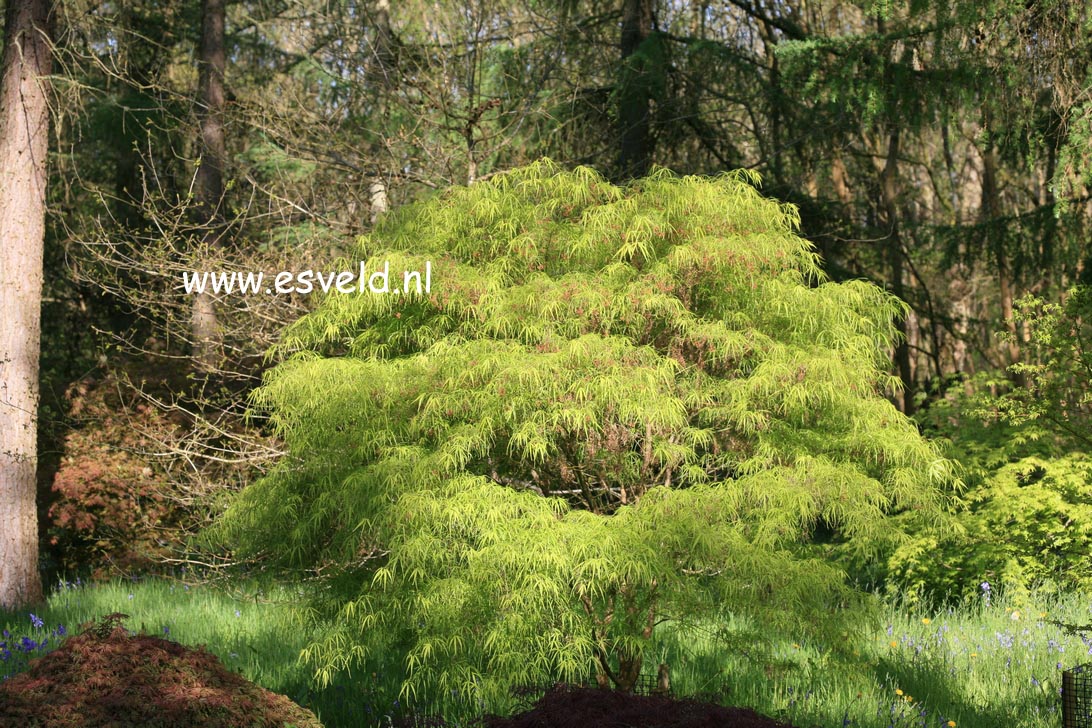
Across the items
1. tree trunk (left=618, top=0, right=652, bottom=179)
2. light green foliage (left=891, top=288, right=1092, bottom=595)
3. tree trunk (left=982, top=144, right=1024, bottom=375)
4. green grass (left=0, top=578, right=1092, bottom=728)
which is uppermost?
tree trunk (left=618, top=0, right=652, bottom=179)

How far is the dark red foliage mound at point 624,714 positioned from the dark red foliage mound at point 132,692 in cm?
94

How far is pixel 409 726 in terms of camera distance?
18.2ft

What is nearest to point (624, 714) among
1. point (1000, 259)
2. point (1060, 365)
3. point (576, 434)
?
point (576, 434)

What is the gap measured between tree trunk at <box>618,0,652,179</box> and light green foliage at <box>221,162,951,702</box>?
612 centimetres

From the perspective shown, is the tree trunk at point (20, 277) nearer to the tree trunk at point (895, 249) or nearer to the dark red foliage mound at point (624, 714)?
the dark red foliage mound at point (624, 714)

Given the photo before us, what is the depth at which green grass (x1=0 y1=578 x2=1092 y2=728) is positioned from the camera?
6.53 metres

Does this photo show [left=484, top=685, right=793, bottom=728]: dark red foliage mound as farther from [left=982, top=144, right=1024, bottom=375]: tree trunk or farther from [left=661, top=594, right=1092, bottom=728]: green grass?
[left=982, top=144, right=1024, bottom=375]: tree trunk

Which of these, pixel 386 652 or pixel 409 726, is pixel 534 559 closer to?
pixel 409 726

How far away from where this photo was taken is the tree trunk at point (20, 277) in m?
10.0

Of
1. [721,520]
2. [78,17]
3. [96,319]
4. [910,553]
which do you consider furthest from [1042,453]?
[96,319]

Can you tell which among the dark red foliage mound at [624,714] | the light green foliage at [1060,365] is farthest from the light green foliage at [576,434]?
the light green foliage at [1060,365]

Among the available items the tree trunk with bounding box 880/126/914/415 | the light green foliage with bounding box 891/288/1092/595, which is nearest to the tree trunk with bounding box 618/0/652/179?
the tree trunk with bounding box 880/126/914/415

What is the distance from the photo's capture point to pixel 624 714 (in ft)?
12.4

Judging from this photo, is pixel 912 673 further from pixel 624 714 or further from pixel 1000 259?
pixel 1000 259
